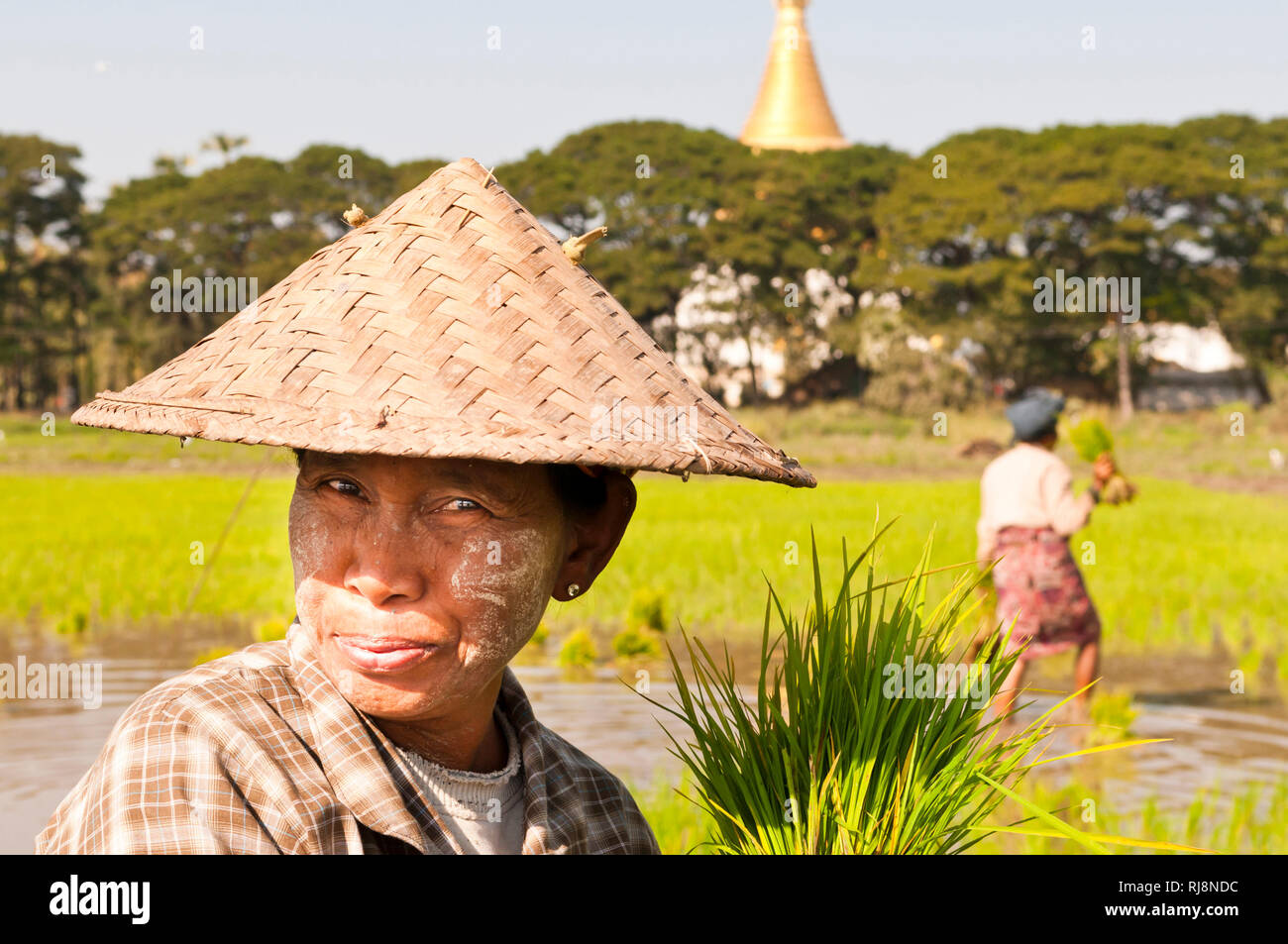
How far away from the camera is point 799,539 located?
14.2 metres

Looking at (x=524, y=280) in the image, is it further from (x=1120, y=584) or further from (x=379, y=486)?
(x=1120, y=584)

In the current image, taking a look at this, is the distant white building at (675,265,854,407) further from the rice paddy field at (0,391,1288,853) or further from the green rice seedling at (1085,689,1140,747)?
the green rice seedling at (1085,689,1140,747)

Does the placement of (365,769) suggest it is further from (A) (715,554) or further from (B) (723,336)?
(B) (723,336)

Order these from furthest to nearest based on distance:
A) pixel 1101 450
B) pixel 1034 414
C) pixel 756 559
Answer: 1. pixel 756 559
2. pixel 1101 450
3. pixel 1034 414

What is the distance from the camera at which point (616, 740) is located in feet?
21.7

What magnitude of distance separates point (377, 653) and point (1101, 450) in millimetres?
6129

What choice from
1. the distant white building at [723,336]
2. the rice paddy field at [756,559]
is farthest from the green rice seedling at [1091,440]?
the distant white building at [723,336]

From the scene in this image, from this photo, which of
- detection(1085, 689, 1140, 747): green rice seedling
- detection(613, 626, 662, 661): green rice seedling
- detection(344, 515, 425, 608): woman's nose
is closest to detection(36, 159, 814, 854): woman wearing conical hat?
detection(344, 515, 425, 608): woman's nose

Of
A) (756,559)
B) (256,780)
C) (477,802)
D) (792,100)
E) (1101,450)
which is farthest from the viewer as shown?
(792,100)

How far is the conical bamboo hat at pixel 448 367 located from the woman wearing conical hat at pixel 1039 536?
4861mm

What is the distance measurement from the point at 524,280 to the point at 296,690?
1.69 feet

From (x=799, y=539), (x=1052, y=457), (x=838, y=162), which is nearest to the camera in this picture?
(x=1052, y=457)

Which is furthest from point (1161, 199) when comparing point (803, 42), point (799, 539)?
point (799, 539)

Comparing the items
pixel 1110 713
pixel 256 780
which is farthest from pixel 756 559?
pixel 256 780
